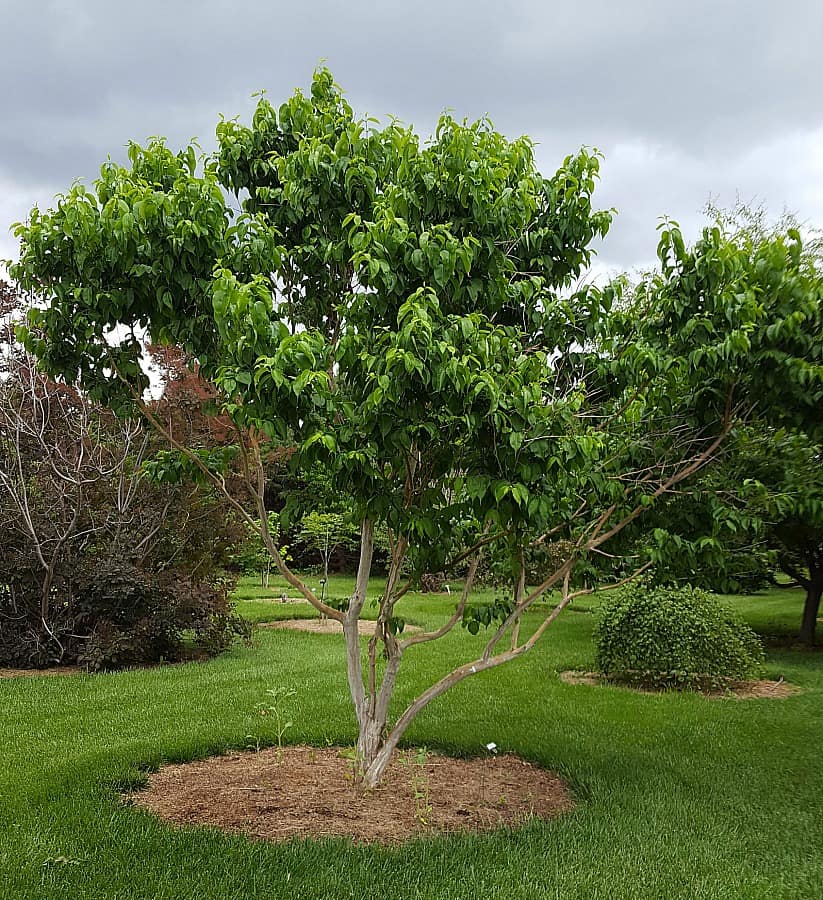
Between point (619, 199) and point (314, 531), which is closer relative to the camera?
point (619, 199)

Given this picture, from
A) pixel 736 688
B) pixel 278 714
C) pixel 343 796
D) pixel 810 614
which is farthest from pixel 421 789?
pixel 810 614

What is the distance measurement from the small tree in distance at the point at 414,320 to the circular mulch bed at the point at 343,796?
0.89 feet

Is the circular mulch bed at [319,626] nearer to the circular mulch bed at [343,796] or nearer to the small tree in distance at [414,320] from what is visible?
the circular mulch bed at [343,796]

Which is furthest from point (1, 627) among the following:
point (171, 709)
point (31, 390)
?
point (171, 709)

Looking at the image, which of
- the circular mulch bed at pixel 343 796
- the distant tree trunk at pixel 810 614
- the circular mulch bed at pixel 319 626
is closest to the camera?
the circular mulch bed at pixel 343 796

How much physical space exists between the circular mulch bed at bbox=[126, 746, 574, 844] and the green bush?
320cm

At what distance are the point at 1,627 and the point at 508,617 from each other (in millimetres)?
6781

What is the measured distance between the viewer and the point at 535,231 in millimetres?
4445

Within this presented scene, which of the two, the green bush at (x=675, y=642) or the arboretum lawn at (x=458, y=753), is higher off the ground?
the green bush at (x=675, y=642)

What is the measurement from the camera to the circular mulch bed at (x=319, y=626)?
12.1m

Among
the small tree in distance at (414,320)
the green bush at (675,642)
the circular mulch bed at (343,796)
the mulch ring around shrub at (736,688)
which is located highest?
the small tree in distance at (414,320)

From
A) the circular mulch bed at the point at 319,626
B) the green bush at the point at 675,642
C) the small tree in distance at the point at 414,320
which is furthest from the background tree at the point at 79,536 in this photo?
the small tree in distance at the point at 414,320

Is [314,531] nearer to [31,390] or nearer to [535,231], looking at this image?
[31,390]

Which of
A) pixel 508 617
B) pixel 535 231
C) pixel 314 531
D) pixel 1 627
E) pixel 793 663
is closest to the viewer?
pixel 535 231
